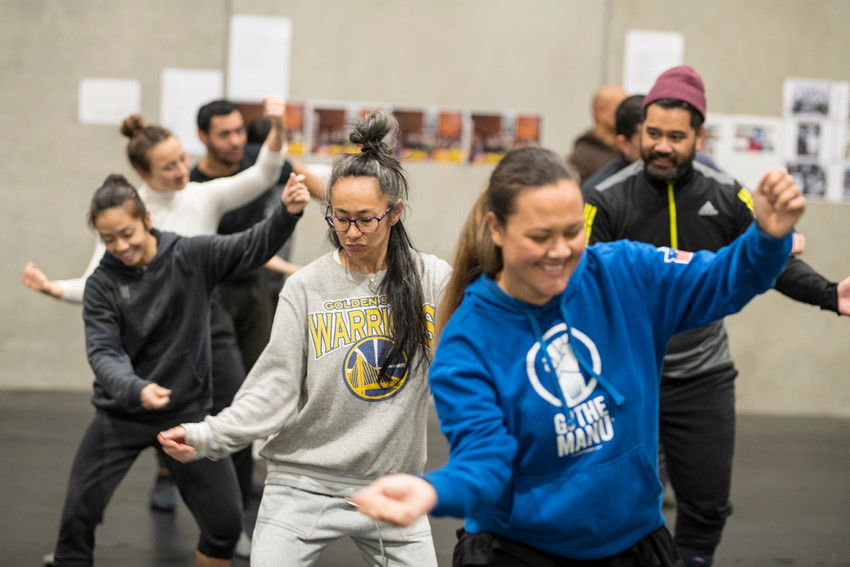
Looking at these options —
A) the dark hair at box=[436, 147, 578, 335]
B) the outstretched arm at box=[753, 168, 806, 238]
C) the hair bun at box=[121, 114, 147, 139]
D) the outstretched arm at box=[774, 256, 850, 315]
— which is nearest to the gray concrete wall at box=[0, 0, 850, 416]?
the hair bun at box=[121, 114, 147, 139]

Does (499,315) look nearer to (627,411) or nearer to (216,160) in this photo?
(627,411)

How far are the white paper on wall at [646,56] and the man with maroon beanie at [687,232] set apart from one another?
3315 mm

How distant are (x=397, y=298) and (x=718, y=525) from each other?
1.47 metres

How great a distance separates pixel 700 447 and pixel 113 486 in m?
1.89

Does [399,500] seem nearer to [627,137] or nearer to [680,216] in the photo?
[680,216]

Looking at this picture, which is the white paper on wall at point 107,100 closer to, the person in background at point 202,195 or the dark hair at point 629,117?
the person in background at point 202,195

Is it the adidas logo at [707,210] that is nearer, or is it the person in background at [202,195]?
the adidas logo at [707,210]

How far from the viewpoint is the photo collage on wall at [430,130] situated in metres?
6.32

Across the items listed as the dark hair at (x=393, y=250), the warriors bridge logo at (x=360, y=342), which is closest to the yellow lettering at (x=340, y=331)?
the warriors bridge logo at (x=360, y=342)

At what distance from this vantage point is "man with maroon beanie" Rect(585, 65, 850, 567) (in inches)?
119

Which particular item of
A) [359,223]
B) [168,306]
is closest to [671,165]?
[359,223]

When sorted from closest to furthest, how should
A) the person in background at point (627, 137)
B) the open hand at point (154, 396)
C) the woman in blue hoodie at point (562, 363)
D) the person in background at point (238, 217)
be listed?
the woman in blue hoodie at point (562, 363), the open hand at point (154, 396), the person in background at point (627, 137), the person in background at point (238, 217)

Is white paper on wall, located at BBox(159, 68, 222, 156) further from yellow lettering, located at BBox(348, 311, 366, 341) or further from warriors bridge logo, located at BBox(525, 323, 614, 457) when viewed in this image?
warriors bridge logo, located at BBox(525, 323, 614, 457)

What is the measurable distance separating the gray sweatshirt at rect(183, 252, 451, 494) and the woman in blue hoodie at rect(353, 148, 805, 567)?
0.56 m
